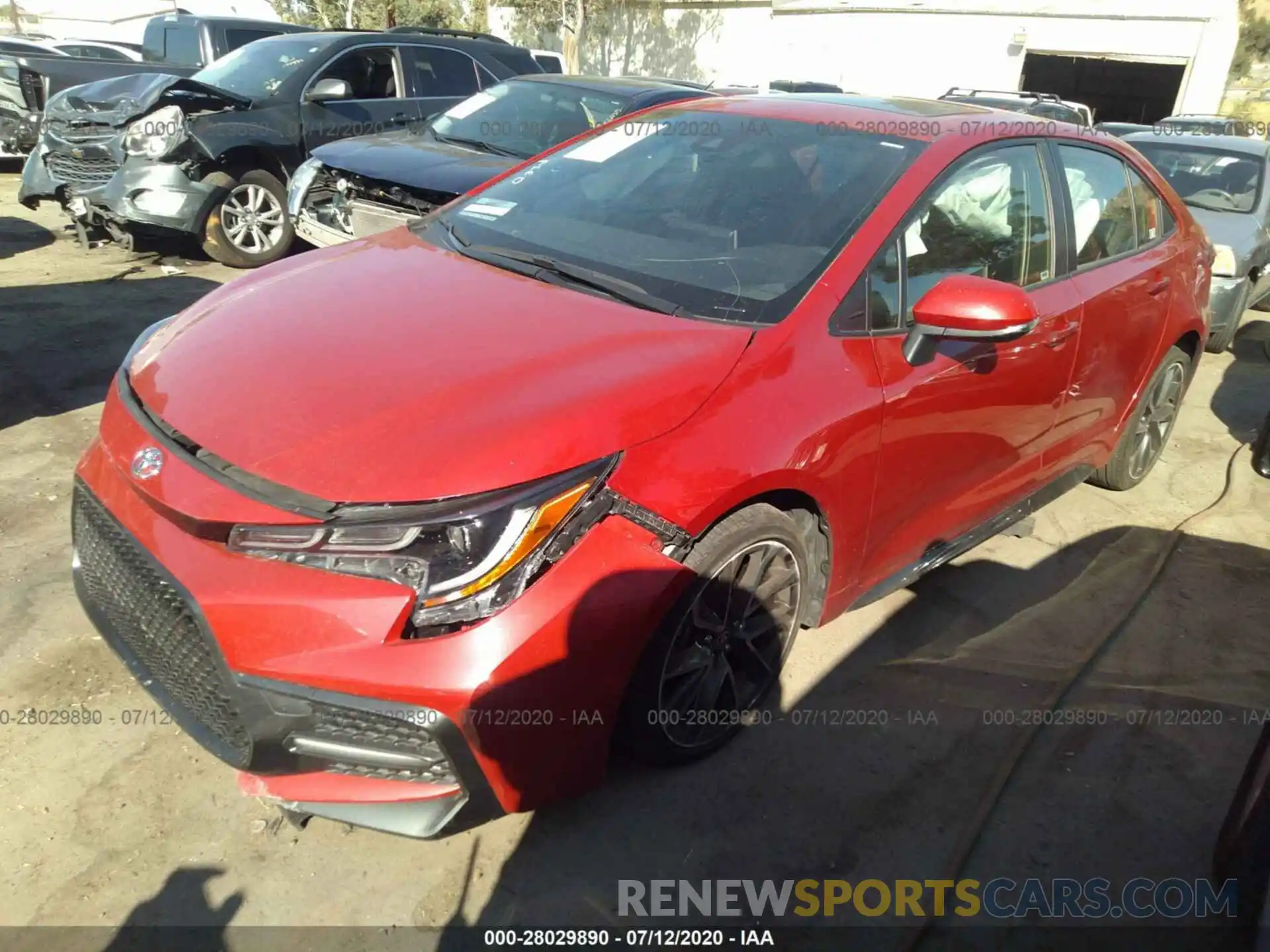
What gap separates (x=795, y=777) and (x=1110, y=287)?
7.54ft

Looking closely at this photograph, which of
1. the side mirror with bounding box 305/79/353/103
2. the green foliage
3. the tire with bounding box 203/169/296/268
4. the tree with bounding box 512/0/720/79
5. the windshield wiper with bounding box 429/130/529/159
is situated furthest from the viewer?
the green foliage

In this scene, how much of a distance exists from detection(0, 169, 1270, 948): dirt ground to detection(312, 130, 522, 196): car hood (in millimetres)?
2728

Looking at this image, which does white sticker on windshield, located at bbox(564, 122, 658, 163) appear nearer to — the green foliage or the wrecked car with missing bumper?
the wrecked car with missing bumper

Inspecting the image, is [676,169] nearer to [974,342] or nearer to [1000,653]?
[974,342]

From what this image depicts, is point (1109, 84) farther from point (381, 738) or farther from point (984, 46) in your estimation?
point (381, 738)

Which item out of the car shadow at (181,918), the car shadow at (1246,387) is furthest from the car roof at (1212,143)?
the car shadow at (181,918)

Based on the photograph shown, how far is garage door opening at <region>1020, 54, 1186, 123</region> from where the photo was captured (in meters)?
26.0

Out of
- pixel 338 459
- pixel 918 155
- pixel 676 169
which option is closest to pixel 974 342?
pixel 918 155

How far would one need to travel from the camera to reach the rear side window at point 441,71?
8.37m

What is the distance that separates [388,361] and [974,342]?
1778 millimetres

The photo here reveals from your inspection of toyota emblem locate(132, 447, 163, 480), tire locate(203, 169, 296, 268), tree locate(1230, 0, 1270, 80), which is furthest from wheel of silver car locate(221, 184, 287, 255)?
tree locate(1230, 0, 1270, 80)

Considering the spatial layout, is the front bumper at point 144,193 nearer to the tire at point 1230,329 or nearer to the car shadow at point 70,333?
Answer: the car shadow at point 70,333

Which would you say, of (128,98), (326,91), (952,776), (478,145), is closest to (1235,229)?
(478,145)

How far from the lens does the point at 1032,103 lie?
47.3 feet
